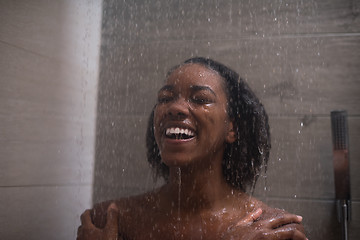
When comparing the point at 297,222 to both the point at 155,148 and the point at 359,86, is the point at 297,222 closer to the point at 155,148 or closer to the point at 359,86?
the point at 155,148

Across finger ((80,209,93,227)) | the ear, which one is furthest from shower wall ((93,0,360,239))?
finger ((80,209,93,227))

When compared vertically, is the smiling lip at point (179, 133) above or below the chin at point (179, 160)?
above

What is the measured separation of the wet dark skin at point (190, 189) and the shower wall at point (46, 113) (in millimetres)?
359

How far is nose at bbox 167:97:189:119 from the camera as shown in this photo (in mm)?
1059

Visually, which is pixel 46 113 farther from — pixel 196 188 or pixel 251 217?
pixel 251 217

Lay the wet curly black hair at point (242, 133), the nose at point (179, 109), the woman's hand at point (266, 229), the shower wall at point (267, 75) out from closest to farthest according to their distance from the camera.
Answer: the woman's hand at point (266, 229), the nose at point (179, 109), the wet curly black hair at point (242, 133), the shower wall at point (267, 75)

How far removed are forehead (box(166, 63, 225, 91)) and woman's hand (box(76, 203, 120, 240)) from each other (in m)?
0.42

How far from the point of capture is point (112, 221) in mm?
1097

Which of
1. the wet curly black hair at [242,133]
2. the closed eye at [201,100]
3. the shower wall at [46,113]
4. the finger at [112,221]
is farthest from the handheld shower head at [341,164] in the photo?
the shower wall at [46,113]

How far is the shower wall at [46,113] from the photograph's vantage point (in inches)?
51.8

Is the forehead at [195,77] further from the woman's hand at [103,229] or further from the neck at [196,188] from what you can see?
the woman's hand at [103,229]

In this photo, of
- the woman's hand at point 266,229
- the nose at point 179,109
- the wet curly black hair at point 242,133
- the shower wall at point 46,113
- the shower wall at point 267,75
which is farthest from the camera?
the shower wall at point 267,75

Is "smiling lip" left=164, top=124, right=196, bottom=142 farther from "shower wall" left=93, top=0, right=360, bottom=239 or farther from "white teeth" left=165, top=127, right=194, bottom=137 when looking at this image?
"shower wall" left=93, top=0, right=360, bottom=239

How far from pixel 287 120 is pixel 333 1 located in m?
0.52
